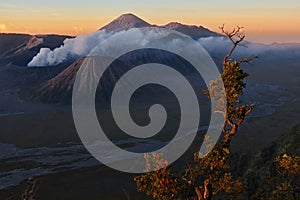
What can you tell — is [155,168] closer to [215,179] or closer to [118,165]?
[215,179]

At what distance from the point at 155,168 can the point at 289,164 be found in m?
6.24

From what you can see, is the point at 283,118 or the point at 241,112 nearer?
the point at 241,112

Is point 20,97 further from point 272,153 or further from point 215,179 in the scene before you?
point 215,179

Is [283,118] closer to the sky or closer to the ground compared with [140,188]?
closer to the ground

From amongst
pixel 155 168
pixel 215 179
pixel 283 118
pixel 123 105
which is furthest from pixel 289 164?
pixel 123 105

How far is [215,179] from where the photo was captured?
14875 mm

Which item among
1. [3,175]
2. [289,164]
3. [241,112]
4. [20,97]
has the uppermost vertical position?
[241,112]

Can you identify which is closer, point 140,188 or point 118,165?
point 140,188

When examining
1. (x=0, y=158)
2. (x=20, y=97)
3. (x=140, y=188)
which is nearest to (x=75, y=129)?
(x=0, y=158)

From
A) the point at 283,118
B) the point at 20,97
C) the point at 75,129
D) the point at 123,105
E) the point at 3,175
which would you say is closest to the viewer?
the point at 3,175

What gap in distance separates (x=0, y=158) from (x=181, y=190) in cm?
8940

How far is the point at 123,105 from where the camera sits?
7106 inches

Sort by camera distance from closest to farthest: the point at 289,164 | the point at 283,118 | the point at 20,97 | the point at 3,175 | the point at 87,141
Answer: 1. the point at 289,164
2. the point at 3,175
3. the point at 87,141
4. the point at 283,118
5. the point at 20,97

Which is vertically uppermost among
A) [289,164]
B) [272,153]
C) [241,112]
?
[241,112]
